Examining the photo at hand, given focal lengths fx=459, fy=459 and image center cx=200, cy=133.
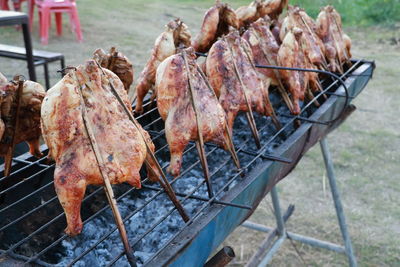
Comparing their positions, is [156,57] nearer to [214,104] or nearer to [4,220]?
[214,104]

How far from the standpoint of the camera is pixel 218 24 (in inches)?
146

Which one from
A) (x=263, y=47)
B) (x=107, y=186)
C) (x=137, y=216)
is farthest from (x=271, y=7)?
(x=107, y=186)

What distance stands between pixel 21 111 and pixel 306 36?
96.3 inches

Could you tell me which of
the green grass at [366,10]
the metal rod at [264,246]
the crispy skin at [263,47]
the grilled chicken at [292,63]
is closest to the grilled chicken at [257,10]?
the crispy skin at [263,47]

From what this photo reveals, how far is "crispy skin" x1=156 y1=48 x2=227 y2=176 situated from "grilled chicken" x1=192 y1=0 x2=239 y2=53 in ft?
3.64

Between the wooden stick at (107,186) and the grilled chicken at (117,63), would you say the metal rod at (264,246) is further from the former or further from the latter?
Answer: the wooden stick at (107,186)

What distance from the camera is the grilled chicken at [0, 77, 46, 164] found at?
2.15 meters

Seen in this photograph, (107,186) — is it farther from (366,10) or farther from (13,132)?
(366,10)

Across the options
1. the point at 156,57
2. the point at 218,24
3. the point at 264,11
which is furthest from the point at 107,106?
the point at 264,11

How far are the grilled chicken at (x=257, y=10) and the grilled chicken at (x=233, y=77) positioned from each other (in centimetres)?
124

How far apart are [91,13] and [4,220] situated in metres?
12.1

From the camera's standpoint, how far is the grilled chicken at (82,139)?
1.77 meters

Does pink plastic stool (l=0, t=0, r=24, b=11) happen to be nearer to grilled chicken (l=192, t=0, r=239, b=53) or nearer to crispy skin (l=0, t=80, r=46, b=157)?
grilled chicken (l=192, t=0, r=239, b=53)

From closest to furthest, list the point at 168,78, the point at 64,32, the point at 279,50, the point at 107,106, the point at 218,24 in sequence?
the point at 107,106 < the point at 168,78 < the point at 279,50 < the point at 218,24 < the point at 64,32
